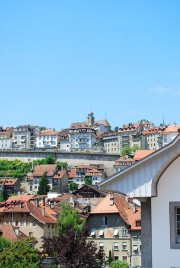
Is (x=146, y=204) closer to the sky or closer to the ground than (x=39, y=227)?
closer to the sky

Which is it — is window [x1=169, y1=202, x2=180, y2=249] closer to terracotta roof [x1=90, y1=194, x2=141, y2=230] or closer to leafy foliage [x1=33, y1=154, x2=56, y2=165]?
terracotta roof [x1=90, y1=194, x2=141, y2=230]

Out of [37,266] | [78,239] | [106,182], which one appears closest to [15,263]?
[37,266]

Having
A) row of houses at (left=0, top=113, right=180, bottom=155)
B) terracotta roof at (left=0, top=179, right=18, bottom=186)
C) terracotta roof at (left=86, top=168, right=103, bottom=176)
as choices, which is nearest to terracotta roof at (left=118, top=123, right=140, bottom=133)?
row of houses at (left=0, top=113, right=180, bottom=155)

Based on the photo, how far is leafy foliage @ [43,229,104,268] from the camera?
52.1 feet

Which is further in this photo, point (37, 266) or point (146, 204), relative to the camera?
point (37, 266)

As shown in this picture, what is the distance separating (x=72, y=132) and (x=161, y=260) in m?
181

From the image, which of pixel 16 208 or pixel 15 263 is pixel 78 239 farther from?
pixel 16 208

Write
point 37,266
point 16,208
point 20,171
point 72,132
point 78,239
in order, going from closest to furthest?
point 78,239
point 37,266
point 16,208
point 20,171
point 72,132

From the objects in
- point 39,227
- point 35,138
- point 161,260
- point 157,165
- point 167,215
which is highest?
point 35,138

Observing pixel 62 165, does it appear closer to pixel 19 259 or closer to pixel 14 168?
pixel 14 168

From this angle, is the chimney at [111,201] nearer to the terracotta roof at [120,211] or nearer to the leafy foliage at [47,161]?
the terracotta roof at [120,211]

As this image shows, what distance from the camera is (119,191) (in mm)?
7922

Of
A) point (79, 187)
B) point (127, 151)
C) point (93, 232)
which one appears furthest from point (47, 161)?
point (93, 232)

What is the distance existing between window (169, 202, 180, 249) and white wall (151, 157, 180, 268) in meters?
0.05
